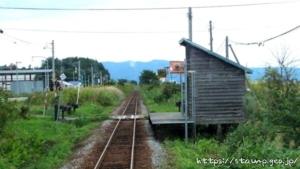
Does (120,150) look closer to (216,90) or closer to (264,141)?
(264,141)

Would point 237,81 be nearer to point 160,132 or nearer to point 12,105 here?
point 160,132

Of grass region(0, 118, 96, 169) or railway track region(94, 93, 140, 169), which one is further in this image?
grass region(0, 118, 96, 169)

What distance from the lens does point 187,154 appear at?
1777 cm

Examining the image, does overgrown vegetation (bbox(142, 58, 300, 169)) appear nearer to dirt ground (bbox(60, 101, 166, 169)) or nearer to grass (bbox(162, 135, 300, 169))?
grass (bbox(162, 135, 300, 169))

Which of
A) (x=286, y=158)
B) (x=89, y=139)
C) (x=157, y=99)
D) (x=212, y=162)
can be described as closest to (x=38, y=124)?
(x=89, y=139)

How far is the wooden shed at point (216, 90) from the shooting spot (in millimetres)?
23969

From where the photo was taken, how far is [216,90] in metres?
24.0

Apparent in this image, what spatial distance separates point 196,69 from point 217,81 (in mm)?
1043

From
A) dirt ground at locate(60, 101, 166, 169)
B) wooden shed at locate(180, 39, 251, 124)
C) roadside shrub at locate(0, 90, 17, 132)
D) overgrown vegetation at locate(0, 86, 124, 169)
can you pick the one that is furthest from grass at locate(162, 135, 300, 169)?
roadside shrub at locate(0, 90, 17, 132)

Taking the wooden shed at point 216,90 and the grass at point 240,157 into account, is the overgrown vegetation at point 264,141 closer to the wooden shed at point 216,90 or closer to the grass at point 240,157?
the grass at point 240,157

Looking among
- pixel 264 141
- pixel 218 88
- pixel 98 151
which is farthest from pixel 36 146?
pixel 264 141

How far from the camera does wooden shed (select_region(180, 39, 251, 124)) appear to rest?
78.6ft

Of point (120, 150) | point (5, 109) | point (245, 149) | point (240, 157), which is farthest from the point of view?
point (120, 150)

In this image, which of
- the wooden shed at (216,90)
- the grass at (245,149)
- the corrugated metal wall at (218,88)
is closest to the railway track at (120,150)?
the grass at (245,149)
